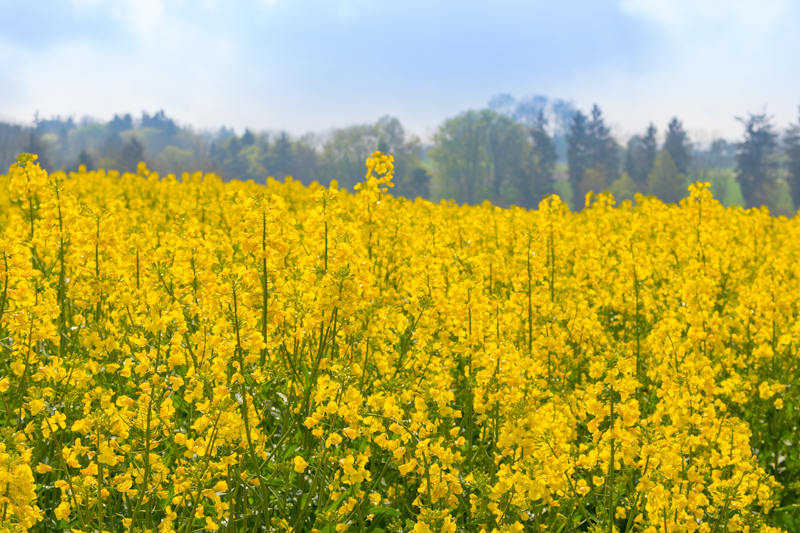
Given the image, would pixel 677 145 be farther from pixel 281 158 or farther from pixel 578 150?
pixel 281 158

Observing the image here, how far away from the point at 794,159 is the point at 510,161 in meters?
29.3

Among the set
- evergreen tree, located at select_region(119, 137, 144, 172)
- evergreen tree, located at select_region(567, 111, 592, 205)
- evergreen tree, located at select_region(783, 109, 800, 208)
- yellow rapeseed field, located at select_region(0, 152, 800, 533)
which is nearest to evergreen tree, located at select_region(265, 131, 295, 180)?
evergreen tree, located at select_region(119, 137, 144, 172)

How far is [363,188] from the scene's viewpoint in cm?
498

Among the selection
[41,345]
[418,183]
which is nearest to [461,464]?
[41,345]

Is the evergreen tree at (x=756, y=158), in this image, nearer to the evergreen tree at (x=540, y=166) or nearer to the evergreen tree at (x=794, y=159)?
the evergreen tree at (x=794, y=159)

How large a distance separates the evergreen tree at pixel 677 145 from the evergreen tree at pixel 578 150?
886 cm

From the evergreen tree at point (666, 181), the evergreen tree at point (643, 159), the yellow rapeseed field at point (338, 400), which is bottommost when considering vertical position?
the yellow rapeseed field at point (338, 400)

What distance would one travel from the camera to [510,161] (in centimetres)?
7225

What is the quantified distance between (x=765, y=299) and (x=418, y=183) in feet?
206

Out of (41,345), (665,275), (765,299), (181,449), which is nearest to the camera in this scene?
(181,449)

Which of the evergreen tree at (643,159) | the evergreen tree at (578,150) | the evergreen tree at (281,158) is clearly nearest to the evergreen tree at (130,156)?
the evergreen tree at (281,158)

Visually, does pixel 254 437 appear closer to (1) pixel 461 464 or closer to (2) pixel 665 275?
(1) pixel 461 464

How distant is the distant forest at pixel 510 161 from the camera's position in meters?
60.4

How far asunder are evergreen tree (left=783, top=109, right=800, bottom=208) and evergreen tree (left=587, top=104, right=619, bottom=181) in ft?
55.5
